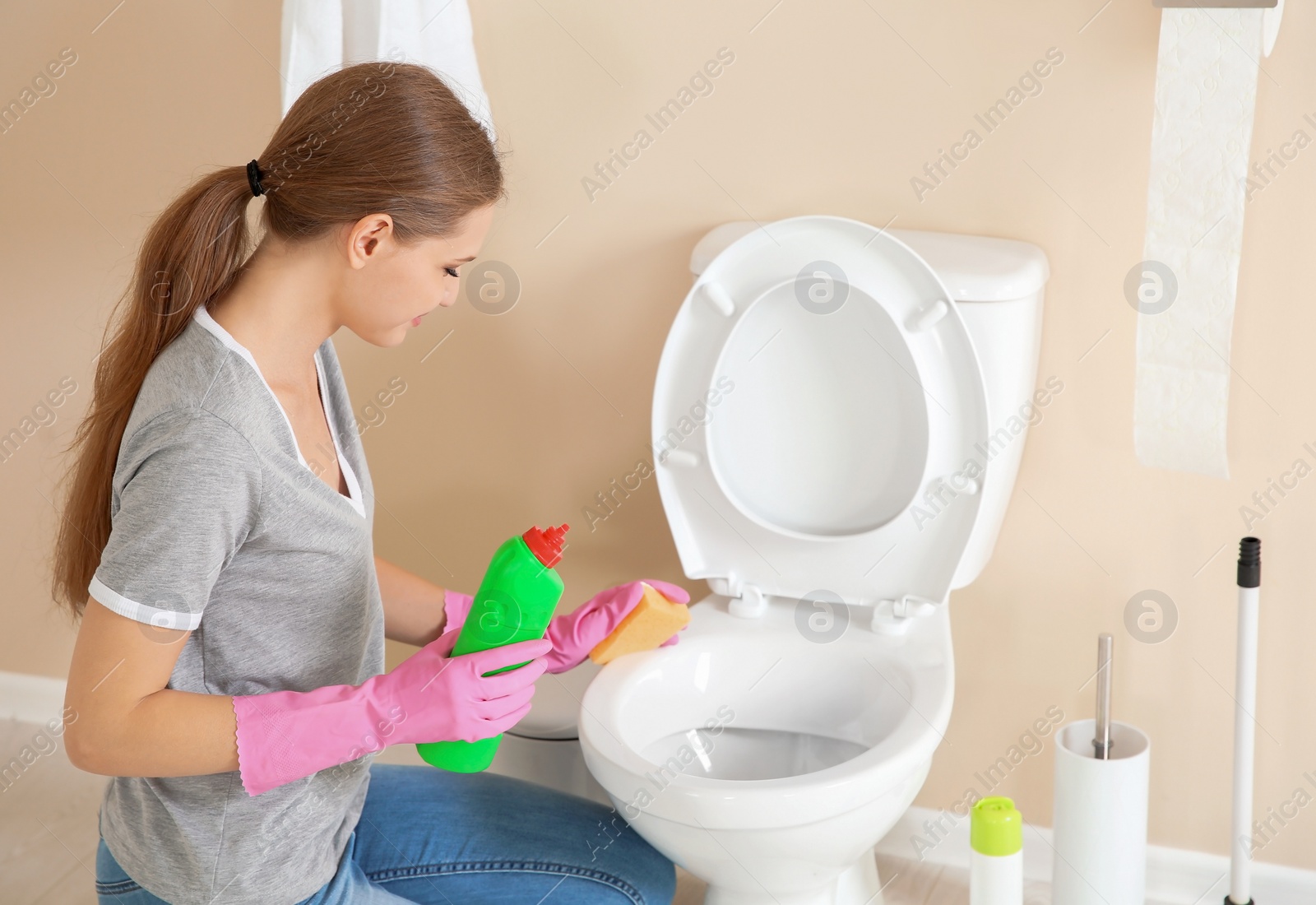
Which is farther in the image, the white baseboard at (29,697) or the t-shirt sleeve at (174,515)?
the white baseboard at (29,697)

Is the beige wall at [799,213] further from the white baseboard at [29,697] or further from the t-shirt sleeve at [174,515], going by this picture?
the t-shirt sleeve at [174,515]

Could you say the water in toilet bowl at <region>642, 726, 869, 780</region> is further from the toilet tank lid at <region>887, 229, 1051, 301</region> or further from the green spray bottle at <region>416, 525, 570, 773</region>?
the toilet tank lid at <region>887, 229, 1051, 301</region>

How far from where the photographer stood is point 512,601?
35.8 inches

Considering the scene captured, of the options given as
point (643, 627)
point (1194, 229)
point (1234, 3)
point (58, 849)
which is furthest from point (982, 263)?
point (58, 849)

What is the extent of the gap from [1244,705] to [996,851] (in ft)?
1.35

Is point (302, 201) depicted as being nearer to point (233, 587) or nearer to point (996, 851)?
point (233, 587)

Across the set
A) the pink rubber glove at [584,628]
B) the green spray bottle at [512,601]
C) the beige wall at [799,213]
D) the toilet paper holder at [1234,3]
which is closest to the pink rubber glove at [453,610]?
the pink rubber glove at [584,628]

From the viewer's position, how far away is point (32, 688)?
181cm

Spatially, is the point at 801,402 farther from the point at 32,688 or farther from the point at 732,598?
the point at 32,688

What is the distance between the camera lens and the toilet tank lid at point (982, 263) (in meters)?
1.14

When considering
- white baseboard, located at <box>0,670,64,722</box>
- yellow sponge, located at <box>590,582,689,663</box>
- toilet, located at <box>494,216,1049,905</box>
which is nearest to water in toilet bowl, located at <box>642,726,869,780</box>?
toilet, located at <box>494,216,1049,905</box>

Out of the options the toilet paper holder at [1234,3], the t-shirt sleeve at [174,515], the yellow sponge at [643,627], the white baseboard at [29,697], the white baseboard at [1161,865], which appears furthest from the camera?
the white baseboard at [29,697]

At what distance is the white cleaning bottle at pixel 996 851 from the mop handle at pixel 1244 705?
0.39m

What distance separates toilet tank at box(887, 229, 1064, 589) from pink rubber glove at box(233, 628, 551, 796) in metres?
0.52
